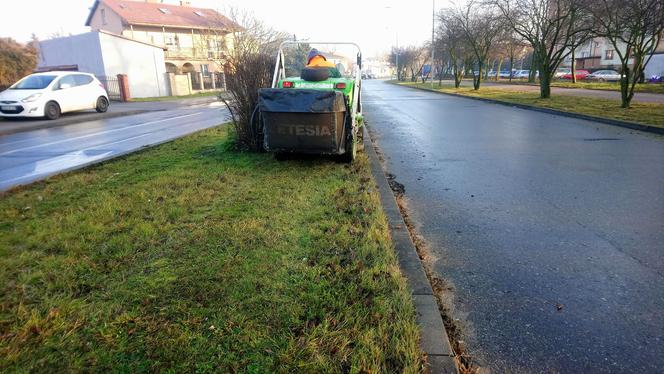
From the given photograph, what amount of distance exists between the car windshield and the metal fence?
13747 millimetres

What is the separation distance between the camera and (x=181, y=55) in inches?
1933

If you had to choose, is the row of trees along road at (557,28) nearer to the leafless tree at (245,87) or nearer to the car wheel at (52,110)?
the leafless tree at (245,87)

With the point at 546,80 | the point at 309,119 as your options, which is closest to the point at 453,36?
the point at 546,80

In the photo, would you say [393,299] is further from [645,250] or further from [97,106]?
[97,106]

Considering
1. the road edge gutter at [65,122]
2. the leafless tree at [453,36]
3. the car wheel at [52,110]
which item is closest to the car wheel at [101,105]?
the road edge gutter at [65,122]

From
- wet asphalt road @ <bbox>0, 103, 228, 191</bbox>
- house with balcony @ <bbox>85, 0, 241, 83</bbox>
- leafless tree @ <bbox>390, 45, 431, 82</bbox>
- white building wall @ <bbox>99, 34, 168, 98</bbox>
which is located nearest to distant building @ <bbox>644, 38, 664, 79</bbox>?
leafless tree @ <bbox>390, 45, 431, 82</bbox>

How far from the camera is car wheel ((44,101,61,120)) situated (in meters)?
16.6

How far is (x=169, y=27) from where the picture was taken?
4841 cm

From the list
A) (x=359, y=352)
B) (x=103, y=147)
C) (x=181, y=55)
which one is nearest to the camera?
(x=359, y=352)

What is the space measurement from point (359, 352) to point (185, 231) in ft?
8.16

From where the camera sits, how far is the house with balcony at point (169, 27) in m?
45.8

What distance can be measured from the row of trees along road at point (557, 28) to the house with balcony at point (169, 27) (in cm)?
2442

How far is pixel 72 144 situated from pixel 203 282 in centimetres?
1016

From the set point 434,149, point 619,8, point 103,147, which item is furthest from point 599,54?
point 103,147
